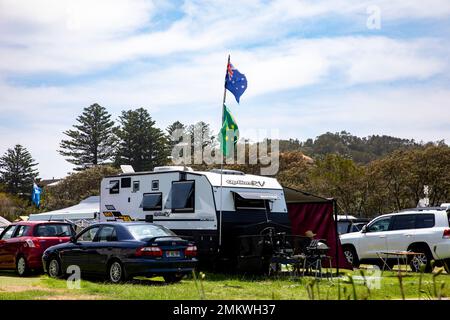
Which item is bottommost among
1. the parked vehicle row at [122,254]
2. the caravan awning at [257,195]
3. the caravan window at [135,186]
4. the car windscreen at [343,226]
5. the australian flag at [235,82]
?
the parked vehicle row at [122,254]

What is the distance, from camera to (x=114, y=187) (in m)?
18.6

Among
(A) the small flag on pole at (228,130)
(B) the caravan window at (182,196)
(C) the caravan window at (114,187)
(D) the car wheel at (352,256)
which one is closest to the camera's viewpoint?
(B) the caravan window at (182,196)

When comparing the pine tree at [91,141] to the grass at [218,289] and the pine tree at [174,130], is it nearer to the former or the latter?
the pine tree at [174,130]

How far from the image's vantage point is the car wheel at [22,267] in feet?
53.9

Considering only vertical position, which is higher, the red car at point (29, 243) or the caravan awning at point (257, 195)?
the caravan awning at point (257, 195)

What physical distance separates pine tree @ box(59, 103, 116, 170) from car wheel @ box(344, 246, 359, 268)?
5553cm

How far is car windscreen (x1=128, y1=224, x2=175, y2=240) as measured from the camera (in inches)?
538

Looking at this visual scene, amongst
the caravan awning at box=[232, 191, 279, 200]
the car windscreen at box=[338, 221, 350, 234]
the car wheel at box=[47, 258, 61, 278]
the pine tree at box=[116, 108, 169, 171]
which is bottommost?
the car wheel at box=[47, 258, 61, 278]

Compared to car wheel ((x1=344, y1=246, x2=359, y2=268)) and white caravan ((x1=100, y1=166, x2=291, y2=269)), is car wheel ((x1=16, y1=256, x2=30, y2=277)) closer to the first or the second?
white caravan ((x1=100, y1=166, x2=291, y2=269))

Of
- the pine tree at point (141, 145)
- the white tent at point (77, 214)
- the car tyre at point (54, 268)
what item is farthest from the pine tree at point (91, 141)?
the car tyre at point (54, 268)

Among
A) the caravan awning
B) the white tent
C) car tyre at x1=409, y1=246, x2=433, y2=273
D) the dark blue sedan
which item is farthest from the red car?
the white tent

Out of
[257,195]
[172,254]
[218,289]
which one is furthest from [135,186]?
[218,289]
